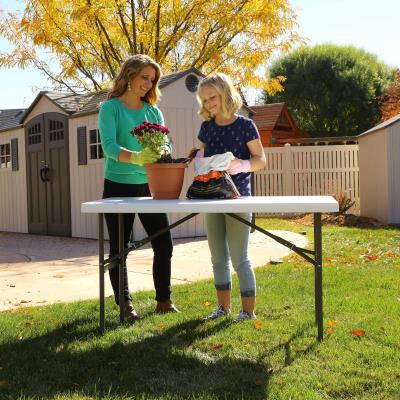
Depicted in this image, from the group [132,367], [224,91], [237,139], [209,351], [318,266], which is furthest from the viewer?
[237,139]

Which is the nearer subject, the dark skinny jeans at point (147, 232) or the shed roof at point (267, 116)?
the dark skinny jeans at point (147, 232)

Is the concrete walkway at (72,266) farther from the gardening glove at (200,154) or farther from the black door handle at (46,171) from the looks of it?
the gardening glove at (200,154)

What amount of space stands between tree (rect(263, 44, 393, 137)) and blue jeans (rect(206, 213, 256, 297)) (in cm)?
3178

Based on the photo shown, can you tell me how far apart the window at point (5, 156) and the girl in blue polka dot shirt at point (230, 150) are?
9.85 m

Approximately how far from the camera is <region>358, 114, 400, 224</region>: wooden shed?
40.7 ft

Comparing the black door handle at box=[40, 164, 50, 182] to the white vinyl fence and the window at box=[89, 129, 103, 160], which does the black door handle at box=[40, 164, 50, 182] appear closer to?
the window at box=[89, 129, 103, 160]

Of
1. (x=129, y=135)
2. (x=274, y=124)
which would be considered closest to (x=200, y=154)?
(x=129, y=135)

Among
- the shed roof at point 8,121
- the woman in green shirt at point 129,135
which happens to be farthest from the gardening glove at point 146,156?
the shed roof at point 8,121

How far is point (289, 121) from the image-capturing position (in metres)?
31.0

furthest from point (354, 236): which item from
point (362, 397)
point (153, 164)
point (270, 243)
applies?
point (362, 397)

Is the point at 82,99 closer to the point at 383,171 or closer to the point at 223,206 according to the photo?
the point at 383,171

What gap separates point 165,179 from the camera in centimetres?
401

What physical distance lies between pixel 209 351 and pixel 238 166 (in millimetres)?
1137

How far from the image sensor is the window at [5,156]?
1340cm
